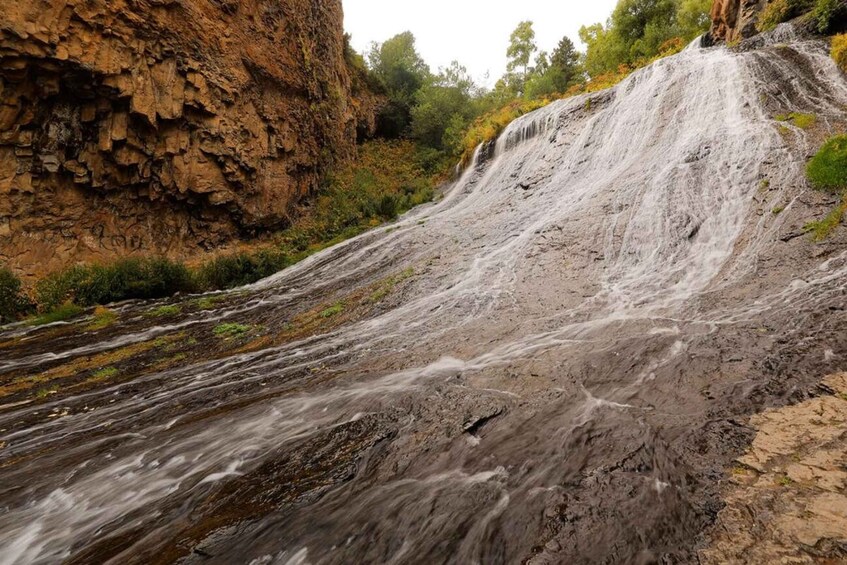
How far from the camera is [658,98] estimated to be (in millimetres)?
11023

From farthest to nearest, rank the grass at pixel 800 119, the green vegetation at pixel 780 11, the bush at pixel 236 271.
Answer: the bush at pixel 236 271 → the green vegetation at pixel 780 11 → the grass at pixel 800 119

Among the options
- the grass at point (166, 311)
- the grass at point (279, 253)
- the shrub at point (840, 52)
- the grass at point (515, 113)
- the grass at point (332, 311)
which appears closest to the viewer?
the grass at point (332, 311)

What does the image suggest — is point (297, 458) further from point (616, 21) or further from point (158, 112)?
point (616, 21)

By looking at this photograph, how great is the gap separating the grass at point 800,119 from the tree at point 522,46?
33.7 meters

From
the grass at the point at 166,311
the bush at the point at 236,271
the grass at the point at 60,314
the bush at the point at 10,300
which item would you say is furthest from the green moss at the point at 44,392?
the bush at the point at 236,271

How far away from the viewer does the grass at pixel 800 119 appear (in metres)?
6.98

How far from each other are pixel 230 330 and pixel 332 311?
1.97 meters

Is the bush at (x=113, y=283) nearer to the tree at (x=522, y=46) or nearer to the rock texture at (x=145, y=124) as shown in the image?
the rock texture at (x=145, y=124)

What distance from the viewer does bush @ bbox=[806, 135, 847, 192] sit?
5324mm

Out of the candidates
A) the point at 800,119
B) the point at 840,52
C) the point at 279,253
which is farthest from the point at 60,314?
the point at 840,52

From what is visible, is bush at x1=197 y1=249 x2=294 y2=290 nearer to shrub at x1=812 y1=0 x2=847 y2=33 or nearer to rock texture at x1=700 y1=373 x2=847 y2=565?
rock texture at x1=700 y1=373 x2=847 y2=565

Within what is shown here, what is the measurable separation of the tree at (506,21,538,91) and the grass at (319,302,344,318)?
1467 inches

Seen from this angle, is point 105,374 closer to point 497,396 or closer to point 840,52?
point 497,396

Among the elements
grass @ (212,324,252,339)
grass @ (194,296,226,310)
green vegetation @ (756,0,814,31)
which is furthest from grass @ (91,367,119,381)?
green vegetation @ (756,0,814,31)
